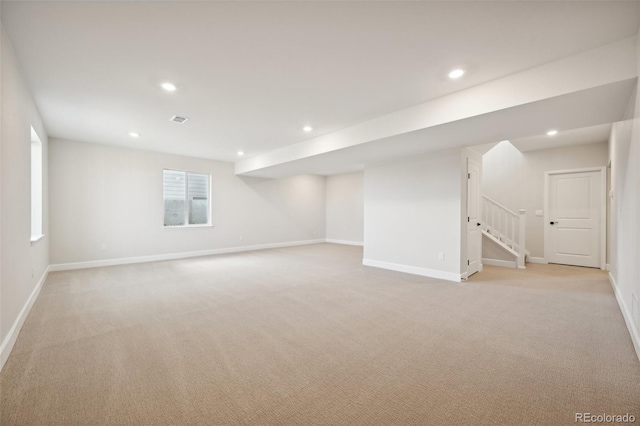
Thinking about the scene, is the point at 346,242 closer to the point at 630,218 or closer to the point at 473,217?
the point at 473,217

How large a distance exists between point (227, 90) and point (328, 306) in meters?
2.91

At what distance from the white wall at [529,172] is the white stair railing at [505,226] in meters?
0.59

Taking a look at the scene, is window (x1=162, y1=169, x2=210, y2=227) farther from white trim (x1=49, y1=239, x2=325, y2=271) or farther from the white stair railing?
the white stair railing

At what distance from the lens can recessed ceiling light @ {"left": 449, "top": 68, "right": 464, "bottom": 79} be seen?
2.72 m

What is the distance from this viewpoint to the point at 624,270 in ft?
10.8

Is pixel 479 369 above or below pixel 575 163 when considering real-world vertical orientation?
below

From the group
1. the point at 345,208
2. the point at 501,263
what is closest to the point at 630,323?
the point at 501,263

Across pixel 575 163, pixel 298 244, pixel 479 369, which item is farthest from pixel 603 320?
pixel 298 244

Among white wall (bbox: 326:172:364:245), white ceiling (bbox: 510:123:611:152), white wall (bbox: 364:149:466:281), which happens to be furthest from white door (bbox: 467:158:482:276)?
white wall (bbox: 326:172:364:245)

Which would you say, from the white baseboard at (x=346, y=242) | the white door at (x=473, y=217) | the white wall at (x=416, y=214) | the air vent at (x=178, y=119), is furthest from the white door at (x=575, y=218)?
the air vent at (x=178, y=119)

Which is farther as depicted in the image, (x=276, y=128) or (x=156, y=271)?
(x=156, y=271)

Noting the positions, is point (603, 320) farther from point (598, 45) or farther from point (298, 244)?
point (298, 244)

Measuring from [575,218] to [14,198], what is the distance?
925cm

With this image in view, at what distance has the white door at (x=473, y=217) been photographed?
16.4 ft
